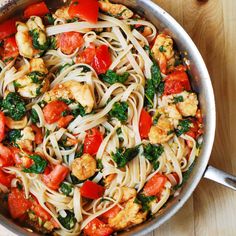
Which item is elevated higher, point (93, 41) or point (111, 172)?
point (93, 41)

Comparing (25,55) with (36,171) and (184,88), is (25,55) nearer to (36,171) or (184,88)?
(36,171)

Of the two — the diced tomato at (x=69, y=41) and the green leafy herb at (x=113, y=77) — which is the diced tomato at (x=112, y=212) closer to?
the green leafy herb at (x=113, y=77)

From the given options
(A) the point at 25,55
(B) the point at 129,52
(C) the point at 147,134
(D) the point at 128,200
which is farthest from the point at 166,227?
(A) the point at 25,55

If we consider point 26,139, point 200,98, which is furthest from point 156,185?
point 26,139

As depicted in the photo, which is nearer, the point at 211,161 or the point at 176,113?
the point at 176,113

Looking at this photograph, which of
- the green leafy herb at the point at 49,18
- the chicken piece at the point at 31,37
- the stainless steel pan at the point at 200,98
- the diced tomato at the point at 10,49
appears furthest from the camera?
the green leafy herb at the point at 49,18

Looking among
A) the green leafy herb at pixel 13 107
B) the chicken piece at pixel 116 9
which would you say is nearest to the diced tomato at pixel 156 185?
the green leafy herb at pixel 13 107
